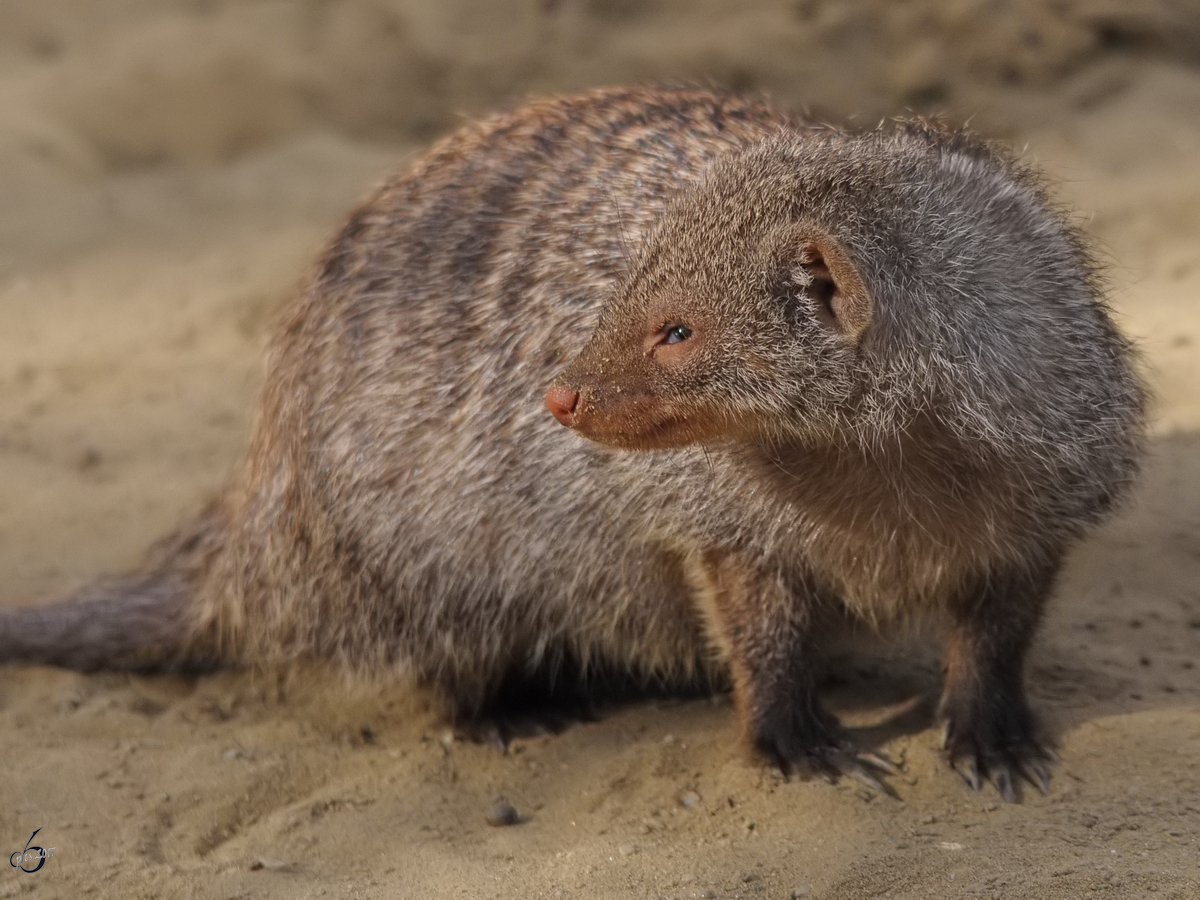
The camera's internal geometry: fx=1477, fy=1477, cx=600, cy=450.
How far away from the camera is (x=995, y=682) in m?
3.07

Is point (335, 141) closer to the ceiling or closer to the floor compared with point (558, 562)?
closer to the ceiling

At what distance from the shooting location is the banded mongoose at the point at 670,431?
2539 mm

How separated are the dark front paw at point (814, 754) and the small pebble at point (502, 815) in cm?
52

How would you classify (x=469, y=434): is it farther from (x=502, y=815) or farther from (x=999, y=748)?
(x=999, y=748)

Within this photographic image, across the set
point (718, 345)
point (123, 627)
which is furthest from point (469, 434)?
point (123, 627)

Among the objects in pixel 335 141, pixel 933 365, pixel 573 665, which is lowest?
pixel 573 665

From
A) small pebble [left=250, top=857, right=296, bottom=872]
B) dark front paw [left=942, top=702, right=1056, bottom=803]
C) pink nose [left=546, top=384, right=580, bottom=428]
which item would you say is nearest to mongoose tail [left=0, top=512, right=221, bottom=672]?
small pebble [left=250, top=857, right=296, bottom=872]

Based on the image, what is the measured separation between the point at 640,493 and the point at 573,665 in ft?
2.40

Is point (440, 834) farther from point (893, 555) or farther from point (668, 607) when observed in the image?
point (893, 555)

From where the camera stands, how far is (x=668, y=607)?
3.34 metres

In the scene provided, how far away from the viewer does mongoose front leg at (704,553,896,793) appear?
3.04 meters

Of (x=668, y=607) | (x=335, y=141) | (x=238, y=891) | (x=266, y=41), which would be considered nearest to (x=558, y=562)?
(x=668, y=607)

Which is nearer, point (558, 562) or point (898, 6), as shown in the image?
point (558, 562)

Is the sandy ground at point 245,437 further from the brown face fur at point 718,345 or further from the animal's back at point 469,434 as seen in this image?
the brown face fur at point 718,345
